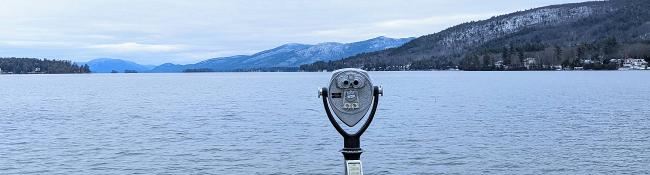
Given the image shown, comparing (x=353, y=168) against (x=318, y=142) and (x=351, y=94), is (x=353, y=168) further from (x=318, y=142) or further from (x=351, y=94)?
(x=318, y=142)

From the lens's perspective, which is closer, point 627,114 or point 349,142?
point 349,142

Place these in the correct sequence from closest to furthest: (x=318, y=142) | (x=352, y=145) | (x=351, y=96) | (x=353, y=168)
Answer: (x=353, y=168) → (x=352, y=145) → (x=351, y=96) → (x=318, y=142)

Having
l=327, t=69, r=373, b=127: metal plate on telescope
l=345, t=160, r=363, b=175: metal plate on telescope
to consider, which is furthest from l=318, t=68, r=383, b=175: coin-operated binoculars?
l=345, t=160, r=363, b=175: metal plate on telescope

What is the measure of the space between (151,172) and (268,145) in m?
7.64

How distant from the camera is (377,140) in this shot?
33906 millimetres

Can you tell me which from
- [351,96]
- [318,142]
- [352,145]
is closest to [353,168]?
[352,145]

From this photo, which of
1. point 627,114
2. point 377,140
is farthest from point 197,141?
point 627,114

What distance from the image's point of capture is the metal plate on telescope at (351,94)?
10.8 meters

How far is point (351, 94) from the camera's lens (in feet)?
35.4

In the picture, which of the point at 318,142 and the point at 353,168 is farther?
the point at 318,142

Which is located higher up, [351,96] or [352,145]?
[351,96]

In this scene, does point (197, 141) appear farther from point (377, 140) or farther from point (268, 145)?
point (377, 140)

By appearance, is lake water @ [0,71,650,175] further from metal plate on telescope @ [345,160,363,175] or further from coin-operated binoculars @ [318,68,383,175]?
metal plate on telescope @ [345,160,363,175]

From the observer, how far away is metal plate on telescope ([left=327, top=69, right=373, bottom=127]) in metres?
10.8
